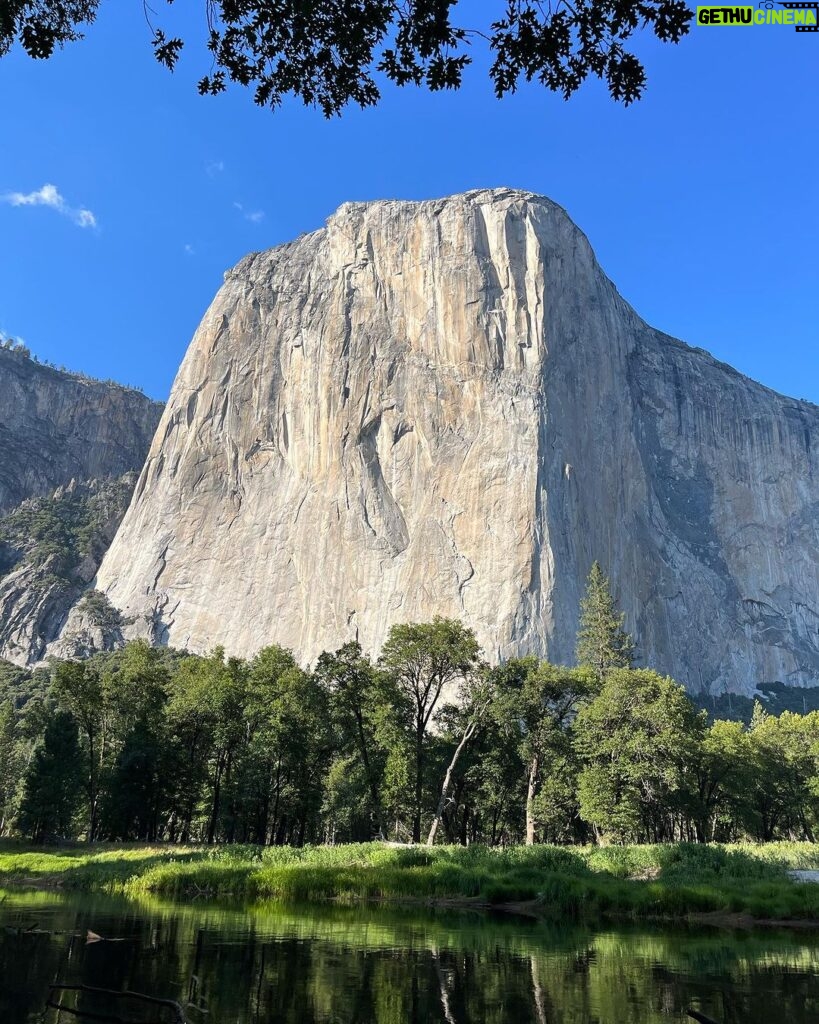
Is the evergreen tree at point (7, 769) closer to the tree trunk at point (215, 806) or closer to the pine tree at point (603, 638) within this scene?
the tree trunk at point (215, 806)

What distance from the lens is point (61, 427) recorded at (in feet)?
533

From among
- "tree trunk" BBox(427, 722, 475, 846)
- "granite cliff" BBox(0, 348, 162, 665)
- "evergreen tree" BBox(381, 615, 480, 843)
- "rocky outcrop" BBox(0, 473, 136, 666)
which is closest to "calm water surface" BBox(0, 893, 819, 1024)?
"tree trunk" BBox(427, 722, 475, 846)

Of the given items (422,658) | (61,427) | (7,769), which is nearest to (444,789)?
(422,658)

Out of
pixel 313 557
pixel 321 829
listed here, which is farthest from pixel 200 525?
pixel 321 829

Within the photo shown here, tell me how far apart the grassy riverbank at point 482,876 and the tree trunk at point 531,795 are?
31.4 ft

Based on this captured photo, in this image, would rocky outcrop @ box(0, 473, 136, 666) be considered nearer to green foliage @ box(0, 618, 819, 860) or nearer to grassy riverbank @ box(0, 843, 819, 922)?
green foliage @ box(0, 618, 819, 860)

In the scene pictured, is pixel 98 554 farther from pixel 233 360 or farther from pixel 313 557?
pixel 313 557

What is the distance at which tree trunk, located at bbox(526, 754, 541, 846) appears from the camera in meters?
37.0

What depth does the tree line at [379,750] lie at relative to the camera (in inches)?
1441

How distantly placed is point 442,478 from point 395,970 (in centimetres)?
8201

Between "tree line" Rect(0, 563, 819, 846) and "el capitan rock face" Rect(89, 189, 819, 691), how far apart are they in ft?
123

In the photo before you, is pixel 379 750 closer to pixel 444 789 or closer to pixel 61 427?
pixel 444 789

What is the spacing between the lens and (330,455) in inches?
3905

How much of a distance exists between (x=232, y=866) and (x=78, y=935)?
1175cm
